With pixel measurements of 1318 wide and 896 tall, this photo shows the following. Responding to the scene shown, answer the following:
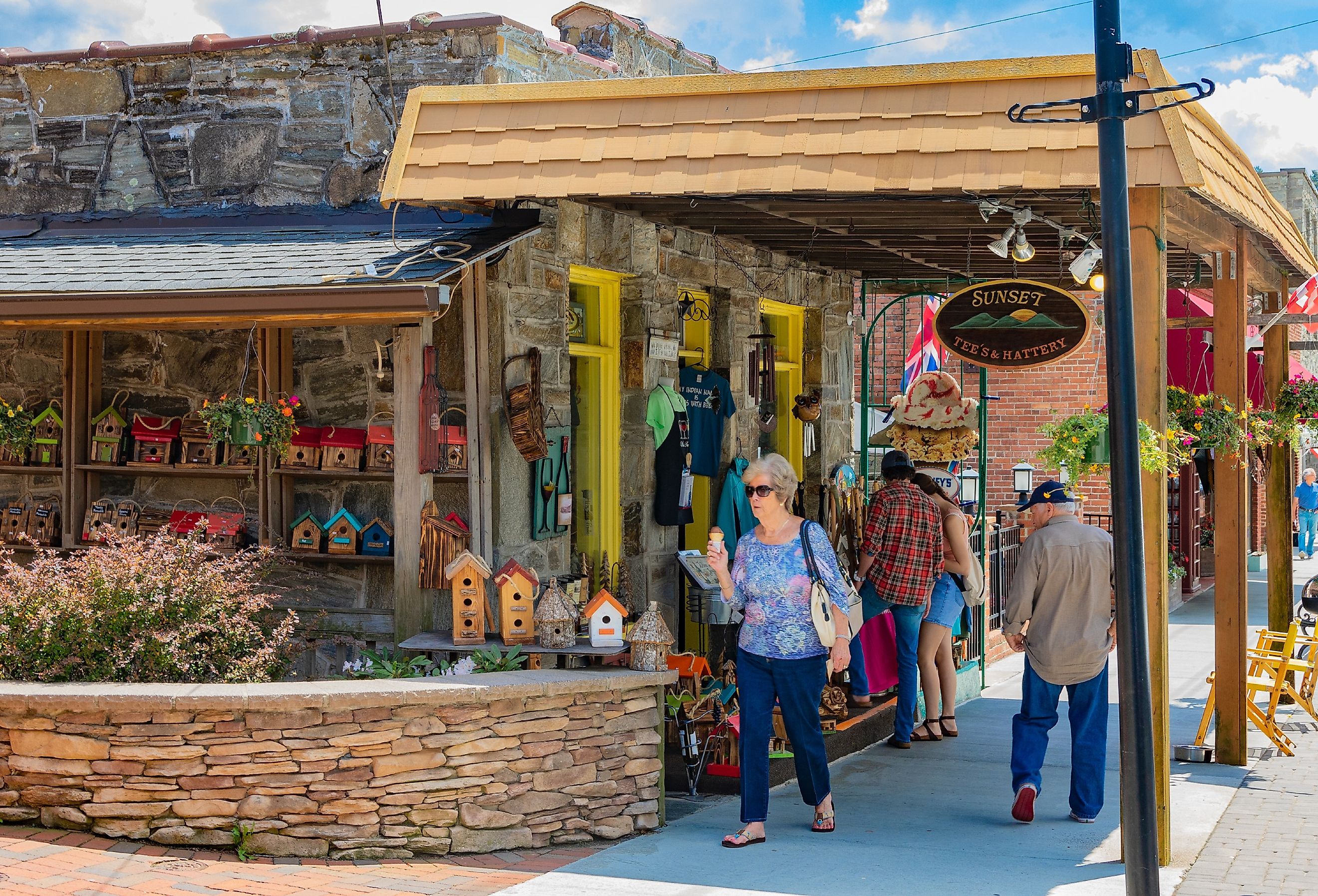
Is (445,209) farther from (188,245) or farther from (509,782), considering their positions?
(509,782)

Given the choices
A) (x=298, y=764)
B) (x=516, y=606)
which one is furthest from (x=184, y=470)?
(x=298, y=764)

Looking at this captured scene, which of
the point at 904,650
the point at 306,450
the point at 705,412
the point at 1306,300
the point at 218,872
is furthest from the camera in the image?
the point at 705,412

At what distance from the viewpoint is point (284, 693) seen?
237 inches

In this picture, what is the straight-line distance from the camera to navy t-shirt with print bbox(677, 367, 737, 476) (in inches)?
371

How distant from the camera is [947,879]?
5.84m

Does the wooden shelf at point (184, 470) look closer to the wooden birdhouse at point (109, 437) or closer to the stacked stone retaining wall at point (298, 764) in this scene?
the wooden birdhouse at point (109, 437)

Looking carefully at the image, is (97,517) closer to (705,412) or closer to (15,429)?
(15,429)

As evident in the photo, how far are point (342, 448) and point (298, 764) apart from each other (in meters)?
2.16

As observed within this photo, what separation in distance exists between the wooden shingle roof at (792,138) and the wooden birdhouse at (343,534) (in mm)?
1882

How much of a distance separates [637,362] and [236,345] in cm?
238

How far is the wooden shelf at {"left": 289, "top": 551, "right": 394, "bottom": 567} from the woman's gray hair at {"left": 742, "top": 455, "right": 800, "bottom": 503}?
2313 millimetres

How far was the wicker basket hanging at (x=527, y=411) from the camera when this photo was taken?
746 cm

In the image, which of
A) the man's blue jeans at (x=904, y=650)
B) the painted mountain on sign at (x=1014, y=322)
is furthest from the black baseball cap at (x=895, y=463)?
the painted mountain on sign at (x=1014, y=322)

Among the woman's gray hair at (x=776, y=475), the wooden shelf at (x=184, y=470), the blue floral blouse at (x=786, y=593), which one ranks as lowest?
the blue floral blouse at (x=786, y=593)
